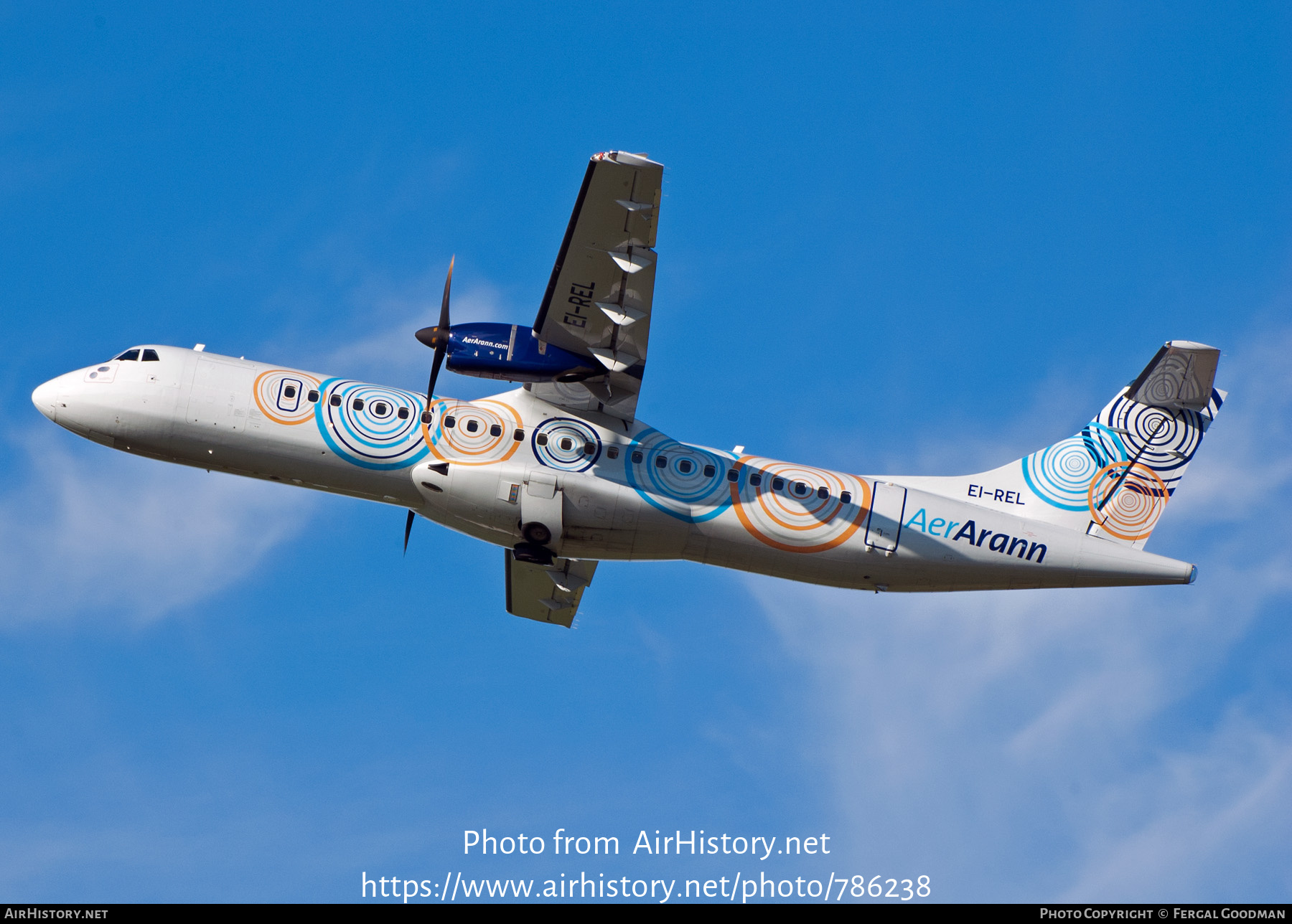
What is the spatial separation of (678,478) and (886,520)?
4.01m

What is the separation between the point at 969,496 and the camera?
25.6 meters

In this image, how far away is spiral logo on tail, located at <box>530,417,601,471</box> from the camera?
23.8 metres

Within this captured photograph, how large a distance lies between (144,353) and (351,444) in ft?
15.1

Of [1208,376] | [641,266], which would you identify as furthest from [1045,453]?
[641,266]

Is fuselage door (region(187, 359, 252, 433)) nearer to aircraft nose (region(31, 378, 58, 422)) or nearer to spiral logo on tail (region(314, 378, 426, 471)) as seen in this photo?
spiral logo on tail (region(314, 378, 426, 471))

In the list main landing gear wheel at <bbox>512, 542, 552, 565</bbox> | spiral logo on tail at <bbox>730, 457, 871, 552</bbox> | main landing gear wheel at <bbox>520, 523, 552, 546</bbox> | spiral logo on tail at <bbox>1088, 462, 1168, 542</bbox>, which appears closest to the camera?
main landing gear wheel at <bbox>520, 523, 552, 546</bbox>

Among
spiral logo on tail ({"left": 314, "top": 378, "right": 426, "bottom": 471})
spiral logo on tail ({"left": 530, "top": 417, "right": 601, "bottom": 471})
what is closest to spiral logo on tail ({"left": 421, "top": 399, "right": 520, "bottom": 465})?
spiral logo on tail ({"left": 314, "top": 378, "right": 426, "bottom": 471})

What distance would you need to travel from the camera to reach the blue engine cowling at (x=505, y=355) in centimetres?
2273

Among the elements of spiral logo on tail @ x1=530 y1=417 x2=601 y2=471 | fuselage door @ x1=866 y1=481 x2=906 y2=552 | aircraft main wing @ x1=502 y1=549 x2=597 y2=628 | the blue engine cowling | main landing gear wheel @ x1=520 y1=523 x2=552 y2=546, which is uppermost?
the blue engine cowling

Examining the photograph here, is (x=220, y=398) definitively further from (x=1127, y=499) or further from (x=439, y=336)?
(x=1127, y=499)

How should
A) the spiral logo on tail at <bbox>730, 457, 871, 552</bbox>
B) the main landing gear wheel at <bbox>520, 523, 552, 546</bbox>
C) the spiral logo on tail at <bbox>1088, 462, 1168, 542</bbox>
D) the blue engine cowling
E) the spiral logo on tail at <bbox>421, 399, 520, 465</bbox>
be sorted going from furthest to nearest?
the spiral logo on tail at <bbox>1088, 462, 1168, 542</bbox> < the spiral logo on tail at <bbox>730, 457, 871, 552</bbox> < the spiral logo on tail at <bbox>421, 399, 520, 465</bbox> < the main landing gear wheel at <bbox>520, 523, 552, 546</bbox> < the blue engine cowling

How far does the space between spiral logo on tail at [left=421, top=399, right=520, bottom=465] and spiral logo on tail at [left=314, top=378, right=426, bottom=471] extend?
1.12 feet

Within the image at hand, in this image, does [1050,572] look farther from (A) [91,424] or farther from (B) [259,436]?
(A) [91,424]

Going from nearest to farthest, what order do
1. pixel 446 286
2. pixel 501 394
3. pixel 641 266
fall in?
pixel 641 266 < pixel 446 286 < pixel 501 394
